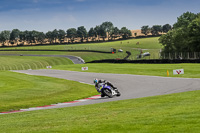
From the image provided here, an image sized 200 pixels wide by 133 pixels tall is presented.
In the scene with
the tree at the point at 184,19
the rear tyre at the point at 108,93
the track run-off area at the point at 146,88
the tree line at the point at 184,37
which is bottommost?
the track run-off area at the point at 146,88

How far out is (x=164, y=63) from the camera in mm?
55438

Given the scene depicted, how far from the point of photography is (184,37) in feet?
271

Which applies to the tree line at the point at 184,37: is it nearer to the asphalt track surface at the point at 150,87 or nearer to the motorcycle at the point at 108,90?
the asphalt track surface at the point at 150,87

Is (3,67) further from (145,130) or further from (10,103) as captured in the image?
(145,130)

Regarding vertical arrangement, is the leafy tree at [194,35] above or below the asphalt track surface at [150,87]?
above

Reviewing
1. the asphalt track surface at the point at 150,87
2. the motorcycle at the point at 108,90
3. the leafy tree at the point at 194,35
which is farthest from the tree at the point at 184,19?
the motorcycle at the point at 108,90

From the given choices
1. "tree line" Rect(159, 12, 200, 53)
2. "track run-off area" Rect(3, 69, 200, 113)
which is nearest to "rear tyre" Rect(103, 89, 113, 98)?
"track run-off area" Rect(3, 69, 200, 113)

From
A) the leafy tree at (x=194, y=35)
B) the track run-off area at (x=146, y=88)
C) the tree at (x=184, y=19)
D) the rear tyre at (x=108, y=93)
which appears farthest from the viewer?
the tree at (x=184, y=19)

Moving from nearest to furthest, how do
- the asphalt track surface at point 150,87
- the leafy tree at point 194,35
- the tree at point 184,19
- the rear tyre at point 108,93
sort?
the asphalt track surface at point 150,87 → the rear tyre at point 108,93 → the leafy tree at point 194,35 → the tree at point 184,19

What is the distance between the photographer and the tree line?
72.9 meters

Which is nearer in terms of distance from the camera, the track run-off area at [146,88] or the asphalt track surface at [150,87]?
the track run-off area at [146,88]

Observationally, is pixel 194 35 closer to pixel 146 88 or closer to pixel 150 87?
pixel 150 87

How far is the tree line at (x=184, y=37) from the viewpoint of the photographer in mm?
72938

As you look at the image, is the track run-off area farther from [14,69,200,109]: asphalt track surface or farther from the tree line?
the tree line
